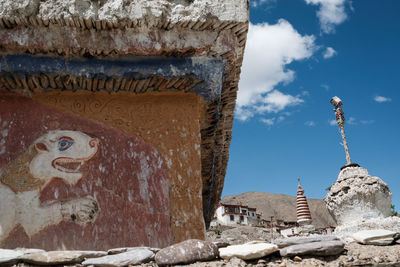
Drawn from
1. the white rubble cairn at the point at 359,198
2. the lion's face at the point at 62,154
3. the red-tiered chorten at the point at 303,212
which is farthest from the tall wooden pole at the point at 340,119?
the lion's face at the point at 62,154

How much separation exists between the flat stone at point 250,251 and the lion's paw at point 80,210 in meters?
1.38

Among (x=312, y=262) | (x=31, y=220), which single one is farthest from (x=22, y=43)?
(x=312, y=262)

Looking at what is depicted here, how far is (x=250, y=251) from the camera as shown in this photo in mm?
2449

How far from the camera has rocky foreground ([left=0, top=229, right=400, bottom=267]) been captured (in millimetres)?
2396

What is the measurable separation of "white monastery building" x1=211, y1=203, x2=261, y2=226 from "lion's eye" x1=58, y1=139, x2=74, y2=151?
141 ft

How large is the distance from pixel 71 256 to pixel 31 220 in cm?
114

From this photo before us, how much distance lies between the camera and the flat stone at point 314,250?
2.44m

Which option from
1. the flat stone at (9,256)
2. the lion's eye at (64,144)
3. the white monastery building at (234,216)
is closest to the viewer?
the flat stone at (9,256)

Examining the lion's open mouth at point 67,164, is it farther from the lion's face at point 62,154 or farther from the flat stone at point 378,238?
the flat stone at point 378,238

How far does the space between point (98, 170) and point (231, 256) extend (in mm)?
1651

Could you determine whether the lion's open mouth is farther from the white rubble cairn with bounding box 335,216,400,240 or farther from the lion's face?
the white rubble cairn with bounding box 335,216,400,240

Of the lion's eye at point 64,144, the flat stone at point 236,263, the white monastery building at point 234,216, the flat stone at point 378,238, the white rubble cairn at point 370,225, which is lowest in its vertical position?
the flat stone at point 236,263

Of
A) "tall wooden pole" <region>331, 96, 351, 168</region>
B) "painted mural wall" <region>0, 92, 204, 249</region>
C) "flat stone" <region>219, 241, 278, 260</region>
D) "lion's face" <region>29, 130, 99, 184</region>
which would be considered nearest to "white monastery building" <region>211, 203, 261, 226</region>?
"tall wooden pole" <region>331, 96, 351, 168</region>

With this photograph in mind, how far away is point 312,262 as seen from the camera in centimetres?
241
